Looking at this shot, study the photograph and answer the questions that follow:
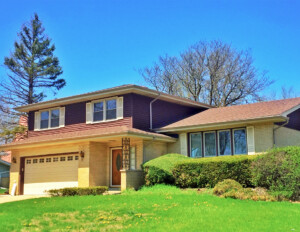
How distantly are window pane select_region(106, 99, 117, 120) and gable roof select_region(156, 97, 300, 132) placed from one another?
8.83 ft

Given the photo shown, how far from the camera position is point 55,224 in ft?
29.1

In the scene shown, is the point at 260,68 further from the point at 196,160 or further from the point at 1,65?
the point at 1,65

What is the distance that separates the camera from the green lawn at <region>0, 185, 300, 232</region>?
790cm

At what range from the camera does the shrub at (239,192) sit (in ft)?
37.9

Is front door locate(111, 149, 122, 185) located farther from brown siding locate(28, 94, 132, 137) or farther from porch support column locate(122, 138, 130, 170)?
porch support column locate(122, 138, 130, 170)

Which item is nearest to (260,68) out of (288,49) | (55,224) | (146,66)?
(288,49)

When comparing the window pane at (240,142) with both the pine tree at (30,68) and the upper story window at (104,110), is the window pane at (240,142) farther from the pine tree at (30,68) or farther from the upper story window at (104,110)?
the pine tree at (30,68)

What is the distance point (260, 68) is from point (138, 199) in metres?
24.9

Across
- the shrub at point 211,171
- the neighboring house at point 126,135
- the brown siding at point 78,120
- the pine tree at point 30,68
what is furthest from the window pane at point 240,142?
the pine tree at point 30,68

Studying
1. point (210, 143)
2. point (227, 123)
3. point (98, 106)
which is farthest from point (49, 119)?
point (227, 123)

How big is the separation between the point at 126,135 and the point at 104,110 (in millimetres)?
3777

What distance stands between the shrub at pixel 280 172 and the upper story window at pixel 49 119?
1314cm

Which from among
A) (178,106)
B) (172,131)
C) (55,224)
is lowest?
(55,224)

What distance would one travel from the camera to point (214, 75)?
34.2m
